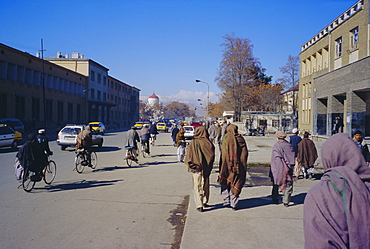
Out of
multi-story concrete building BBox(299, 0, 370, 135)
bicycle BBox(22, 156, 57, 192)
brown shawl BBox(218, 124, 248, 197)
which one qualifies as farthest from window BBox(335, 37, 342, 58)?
bicycle BBox(22, 156, 57, 192)

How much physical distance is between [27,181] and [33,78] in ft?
128

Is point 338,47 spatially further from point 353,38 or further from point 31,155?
point 31,155

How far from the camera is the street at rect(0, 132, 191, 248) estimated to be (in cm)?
535

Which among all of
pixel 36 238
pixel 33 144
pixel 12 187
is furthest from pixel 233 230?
pixel 12 187

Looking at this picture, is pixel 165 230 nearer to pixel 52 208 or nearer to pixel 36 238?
pixel 36 238

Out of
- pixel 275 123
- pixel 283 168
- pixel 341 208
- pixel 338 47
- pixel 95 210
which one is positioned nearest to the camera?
pixel 341 208

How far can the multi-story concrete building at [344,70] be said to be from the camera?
22016 mm

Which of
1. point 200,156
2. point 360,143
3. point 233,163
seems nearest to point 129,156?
point 200,156

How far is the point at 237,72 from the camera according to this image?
54.3 meters

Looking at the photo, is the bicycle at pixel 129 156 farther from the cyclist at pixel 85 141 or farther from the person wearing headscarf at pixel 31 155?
the person wearing headscarf at pixel 31 155

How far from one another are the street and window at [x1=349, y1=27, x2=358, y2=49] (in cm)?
1972

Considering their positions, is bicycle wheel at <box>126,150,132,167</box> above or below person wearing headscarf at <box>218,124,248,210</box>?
below

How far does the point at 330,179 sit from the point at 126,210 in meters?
5.50

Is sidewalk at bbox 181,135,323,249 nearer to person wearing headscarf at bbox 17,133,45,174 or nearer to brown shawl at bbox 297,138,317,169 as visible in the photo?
brown shawl at bbox 297,138,317,169
